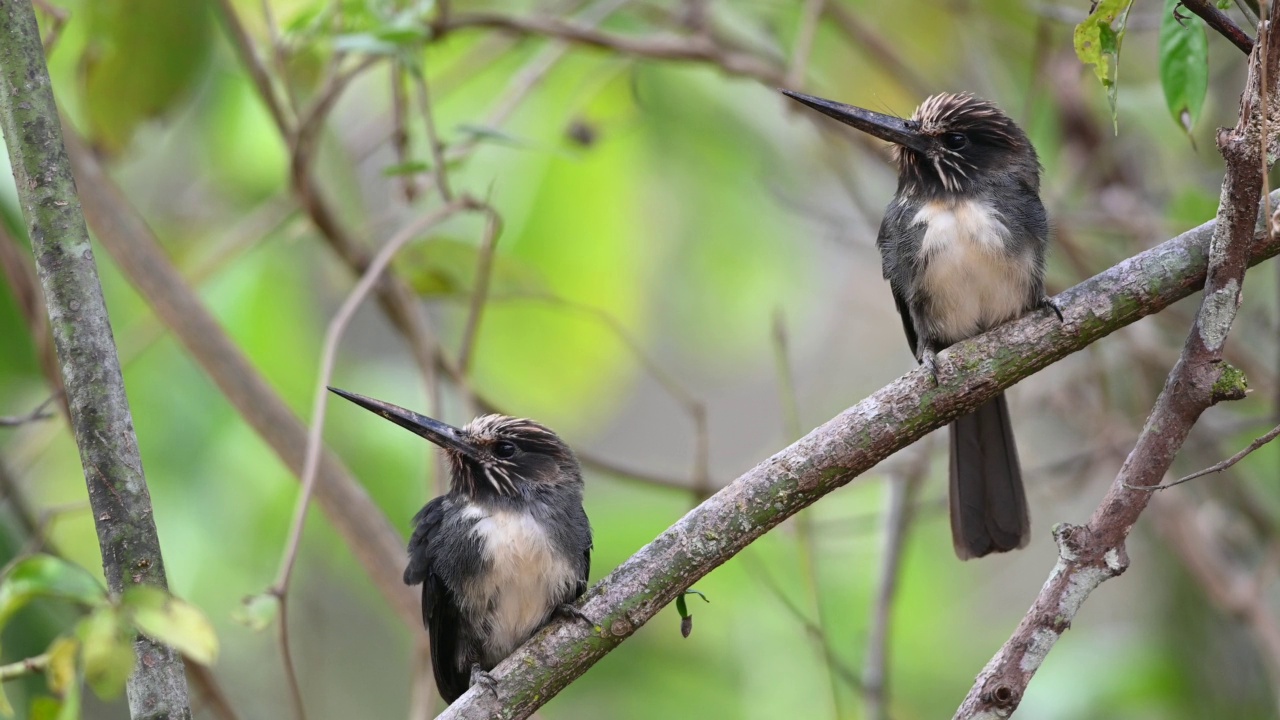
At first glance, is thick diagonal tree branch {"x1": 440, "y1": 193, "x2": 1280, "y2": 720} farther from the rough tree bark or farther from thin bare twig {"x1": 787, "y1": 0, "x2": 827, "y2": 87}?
thin bare twig {"x1": 787, "y1": 0, "x2": 827, "y2": 87}

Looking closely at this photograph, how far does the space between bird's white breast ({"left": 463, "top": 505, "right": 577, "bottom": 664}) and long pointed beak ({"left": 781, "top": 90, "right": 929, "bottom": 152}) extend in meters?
0.94

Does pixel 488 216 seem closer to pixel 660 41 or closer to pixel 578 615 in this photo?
pixel 660 41

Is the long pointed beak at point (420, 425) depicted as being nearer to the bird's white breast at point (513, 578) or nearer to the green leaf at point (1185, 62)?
the bird's white breast at point (513, 578)

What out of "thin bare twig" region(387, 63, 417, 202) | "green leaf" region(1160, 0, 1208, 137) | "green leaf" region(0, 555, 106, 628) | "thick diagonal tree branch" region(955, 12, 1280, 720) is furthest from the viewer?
"thin bare twig" region(387, 63, 417, 202)

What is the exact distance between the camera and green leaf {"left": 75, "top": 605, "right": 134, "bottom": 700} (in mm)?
1152

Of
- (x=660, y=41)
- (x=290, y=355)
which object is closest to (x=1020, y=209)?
(x=660, y=41)

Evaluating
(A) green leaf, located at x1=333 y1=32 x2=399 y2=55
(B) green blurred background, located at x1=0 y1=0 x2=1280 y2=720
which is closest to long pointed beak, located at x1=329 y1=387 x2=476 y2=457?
(A) green leaf, located at x1=333 y1=32 x2=399 y2=55

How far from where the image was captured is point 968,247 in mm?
2445

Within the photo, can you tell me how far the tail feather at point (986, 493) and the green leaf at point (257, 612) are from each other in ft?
4.10

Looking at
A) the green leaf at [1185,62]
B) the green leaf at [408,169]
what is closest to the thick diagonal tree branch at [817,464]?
the green leaf at [1185,62]

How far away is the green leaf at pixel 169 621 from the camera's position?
3.83ft

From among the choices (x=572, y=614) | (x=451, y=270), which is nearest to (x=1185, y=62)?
(x=572, y=614)

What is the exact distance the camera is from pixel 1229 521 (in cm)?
409

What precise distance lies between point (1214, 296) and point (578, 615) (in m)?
0.98
